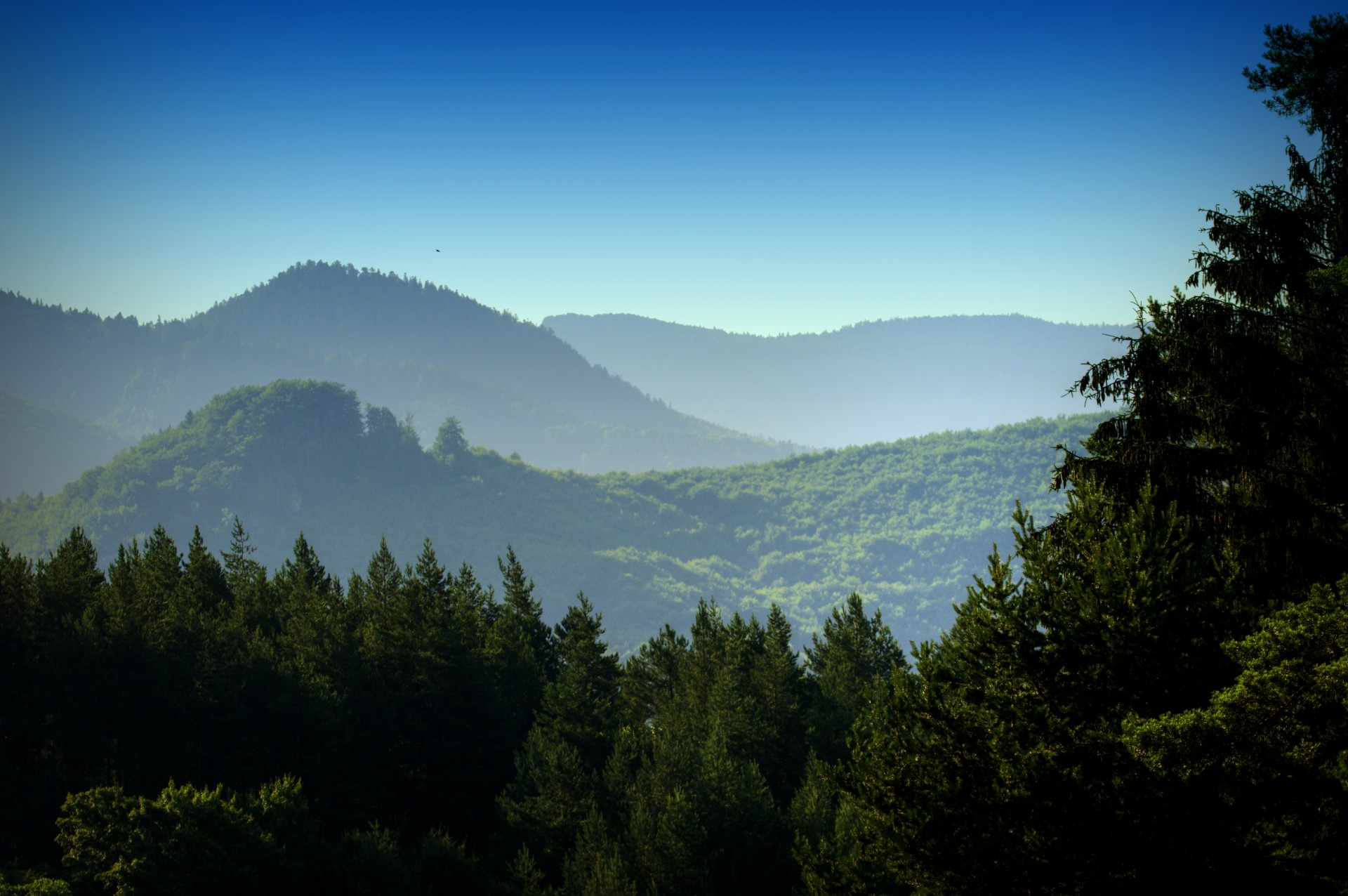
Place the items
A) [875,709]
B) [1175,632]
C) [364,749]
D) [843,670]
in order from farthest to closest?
[843,670] < [364,749] < [875,709] < [1175,632]

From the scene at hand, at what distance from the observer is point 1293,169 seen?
1219 cm

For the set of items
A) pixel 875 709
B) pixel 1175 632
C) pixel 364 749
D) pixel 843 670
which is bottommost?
pixel 364 749

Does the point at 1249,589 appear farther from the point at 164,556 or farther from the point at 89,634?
the point at 164,556

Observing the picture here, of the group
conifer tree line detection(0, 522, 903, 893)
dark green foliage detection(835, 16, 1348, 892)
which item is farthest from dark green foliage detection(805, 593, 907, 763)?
dark green foliage detection(835, 16, 1348, 892)

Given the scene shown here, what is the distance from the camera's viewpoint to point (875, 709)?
39.2 feet

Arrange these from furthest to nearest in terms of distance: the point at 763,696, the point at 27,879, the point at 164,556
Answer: the point at 164,556 → the point at 763,696 → the point at 27,879

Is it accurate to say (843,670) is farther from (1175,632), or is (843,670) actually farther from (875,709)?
(1175,632)

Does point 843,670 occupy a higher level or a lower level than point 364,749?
higher

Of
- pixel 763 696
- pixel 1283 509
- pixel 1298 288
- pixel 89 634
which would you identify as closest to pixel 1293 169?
pixel 1298 288

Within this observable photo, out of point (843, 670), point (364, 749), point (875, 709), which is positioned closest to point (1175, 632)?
point (875, 709)

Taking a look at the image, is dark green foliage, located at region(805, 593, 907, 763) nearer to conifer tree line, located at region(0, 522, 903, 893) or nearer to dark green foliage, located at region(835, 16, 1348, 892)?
conifer tree line, located at region(0, 522, 903, 893)

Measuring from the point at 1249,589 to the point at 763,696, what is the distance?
117ft

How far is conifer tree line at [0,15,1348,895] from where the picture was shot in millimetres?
10164

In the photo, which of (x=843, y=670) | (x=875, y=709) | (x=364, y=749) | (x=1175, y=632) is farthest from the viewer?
(x=843, y=670)
